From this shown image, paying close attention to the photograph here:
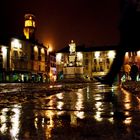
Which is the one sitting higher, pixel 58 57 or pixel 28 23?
pixel 28 23

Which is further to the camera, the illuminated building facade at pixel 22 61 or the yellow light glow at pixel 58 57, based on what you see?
the yellow light glow at pixel 58 57

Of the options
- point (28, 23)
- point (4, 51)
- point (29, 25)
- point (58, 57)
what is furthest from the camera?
point (58, 57)

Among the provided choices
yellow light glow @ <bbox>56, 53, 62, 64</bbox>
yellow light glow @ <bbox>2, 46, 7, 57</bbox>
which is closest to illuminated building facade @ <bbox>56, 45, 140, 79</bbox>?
yellow light glow @ <bbox>56, 53, 62, 64</bbox>

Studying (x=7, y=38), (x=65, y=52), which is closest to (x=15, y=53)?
(x=7, y=38)

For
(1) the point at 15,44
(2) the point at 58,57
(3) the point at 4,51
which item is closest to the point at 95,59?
(2) the point at 58,57

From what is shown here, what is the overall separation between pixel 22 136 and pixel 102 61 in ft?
362

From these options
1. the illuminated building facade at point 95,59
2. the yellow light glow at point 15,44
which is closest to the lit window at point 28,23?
the yellow light glow at point 15,44

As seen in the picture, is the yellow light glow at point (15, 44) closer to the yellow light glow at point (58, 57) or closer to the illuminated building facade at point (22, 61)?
the illuminated building facade at point (22, 61)

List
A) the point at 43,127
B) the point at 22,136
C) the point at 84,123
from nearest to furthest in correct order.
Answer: the point at 22,136 < the point at 43,127 < the point at 84,123

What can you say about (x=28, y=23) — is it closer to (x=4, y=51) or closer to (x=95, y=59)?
(x=95, y=59)

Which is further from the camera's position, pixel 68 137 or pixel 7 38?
pixel 7 38

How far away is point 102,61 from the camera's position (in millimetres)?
113000

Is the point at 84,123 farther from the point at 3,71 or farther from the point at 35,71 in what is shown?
the point at 35,71

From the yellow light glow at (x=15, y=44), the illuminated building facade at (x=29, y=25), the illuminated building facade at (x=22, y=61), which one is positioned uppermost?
the illuminated building facade at (x=29, y=25)
